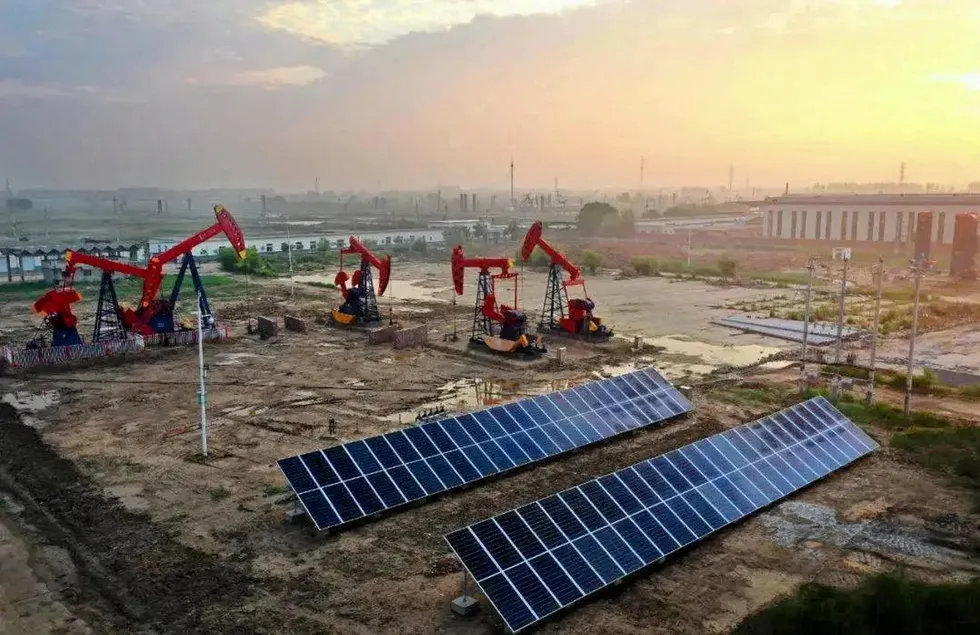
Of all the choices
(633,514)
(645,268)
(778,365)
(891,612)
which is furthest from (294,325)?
(645,268)

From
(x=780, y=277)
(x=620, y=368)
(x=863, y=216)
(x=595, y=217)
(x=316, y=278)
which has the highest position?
(x=863, y=216)

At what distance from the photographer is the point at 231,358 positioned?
1293 inches

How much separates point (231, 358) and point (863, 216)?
3991 inches

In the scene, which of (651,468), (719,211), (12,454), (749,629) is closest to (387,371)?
(12,454)

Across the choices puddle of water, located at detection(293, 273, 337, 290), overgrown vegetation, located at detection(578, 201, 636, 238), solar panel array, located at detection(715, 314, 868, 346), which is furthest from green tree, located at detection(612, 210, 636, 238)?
solar panel array, located at detection(715, 314, 868, 346)

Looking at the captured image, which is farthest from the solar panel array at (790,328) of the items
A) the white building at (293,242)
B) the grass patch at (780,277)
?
the white building at (293,242)

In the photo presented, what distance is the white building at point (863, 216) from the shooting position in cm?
9569

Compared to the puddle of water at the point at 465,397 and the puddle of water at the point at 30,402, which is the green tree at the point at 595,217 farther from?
the puddle of water at the point at 30,402

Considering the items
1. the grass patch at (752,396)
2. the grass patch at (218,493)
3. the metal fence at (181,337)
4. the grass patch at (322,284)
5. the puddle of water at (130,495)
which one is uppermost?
the grass patch at (322,284)

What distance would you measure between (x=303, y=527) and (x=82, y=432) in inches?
429

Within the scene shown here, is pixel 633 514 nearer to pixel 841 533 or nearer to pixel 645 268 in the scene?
pixel 841 533

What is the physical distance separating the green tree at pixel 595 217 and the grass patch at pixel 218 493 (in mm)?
106502

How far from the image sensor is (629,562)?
13430mm

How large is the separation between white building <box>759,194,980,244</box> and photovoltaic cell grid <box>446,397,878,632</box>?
8791cm
